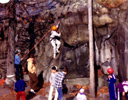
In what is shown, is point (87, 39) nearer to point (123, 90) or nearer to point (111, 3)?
point (111, 3)

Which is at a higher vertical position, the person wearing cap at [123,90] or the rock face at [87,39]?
the rock face at [87,39]

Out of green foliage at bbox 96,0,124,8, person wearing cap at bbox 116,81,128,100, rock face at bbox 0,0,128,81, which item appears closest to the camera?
person wearing cap at bbox 116,81,128,100

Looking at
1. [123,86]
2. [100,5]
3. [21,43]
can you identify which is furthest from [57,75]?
[21,43]

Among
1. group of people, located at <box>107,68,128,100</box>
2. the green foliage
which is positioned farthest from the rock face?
group of people, located at <box>107,68,128,100</box>

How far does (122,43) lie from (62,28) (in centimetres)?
391

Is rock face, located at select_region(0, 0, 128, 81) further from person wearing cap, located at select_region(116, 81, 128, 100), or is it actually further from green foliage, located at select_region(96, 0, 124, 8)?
person wearing cap, located at select_region(116, 81, 128, 100)

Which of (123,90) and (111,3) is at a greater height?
(111,3)

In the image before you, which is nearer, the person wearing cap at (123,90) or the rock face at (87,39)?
the person wearing cap at (123,90)

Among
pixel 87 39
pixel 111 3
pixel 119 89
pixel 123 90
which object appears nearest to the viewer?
pixel 123 90

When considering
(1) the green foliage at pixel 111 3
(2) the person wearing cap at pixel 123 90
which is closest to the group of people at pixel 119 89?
(2) the person wearing cap at pixel 123 90

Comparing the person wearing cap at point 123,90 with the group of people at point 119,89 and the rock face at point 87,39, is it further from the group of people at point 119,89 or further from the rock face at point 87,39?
the rock face at point 87,39

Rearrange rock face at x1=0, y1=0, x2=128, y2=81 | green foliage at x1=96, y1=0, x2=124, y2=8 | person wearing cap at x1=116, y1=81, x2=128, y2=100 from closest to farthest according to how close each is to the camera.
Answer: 1. person wearing cap at x1=116, y1=81, x2=128, y2=100
2. rock face at x1=0, y1=0, x2=128, y2=81
3. green foliage at x1=96, y1=0, x2=124, y2=8

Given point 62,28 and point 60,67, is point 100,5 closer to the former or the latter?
point 62,28

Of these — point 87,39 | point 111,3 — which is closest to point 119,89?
point 87,39
